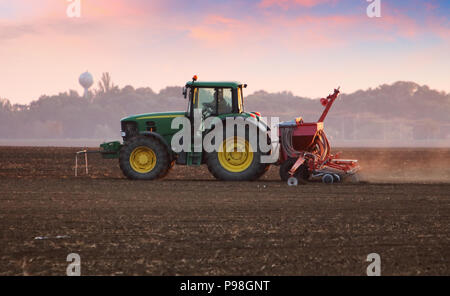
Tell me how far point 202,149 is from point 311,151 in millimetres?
3331

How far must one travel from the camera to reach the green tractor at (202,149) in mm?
16531

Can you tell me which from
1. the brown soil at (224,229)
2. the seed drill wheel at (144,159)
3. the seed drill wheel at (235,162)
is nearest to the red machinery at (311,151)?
the seed drill wheel at (235,162)

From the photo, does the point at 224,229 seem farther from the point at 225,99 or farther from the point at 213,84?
the point at 213,84

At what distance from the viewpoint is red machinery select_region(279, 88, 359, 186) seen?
54.5 ft

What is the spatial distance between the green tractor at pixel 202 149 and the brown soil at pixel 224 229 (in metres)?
1.31

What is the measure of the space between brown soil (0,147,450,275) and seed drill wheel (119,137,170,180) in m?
1.49

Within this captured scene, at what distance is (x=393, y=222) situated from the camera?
9867mm

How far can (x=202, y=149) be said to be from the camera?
660 inches

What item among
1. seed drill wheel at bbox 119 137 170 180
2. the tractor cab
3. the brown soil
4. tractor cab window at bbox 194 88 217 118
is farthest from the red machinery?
seed drill wheel at bbox 119 137 170 180

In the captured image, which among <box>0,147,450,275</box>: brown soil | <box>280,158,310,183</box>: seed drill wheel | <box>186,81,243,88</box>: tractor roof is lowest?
<box>0,147,450,275</box>: brown soil

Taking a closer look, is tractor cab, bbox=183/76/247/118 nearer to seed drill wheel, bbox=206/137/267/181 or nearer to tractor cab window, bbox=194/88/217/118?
tractor cab window, bbox=194/88/217/118
